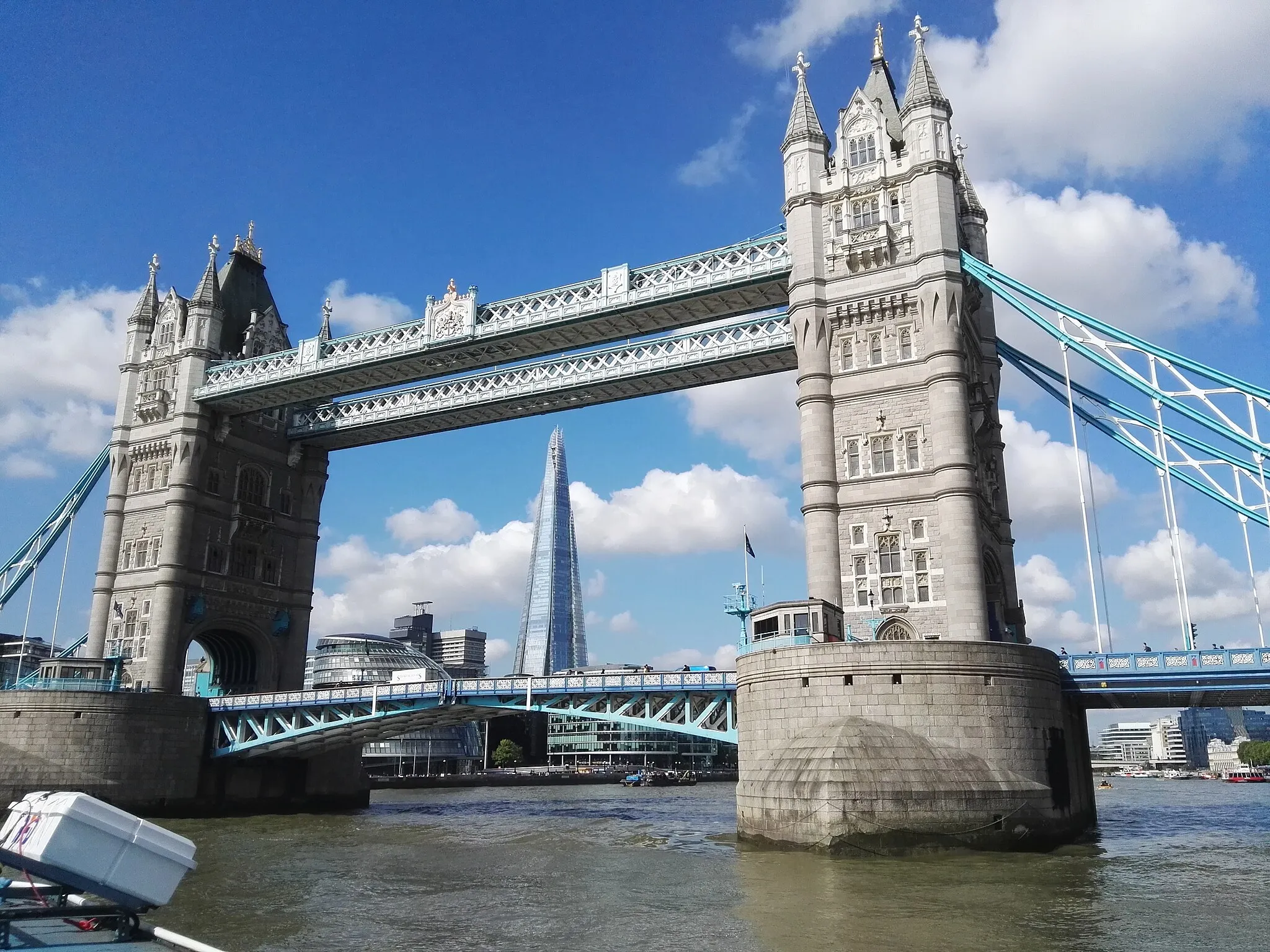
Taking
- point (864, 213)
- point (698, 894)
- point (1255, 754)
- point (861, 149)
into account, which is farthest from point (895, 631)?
point (1255, 754)

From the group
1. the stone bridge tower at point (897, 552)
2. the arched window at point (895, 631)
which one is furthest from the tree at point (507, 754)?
the arched window at point (895, 631)

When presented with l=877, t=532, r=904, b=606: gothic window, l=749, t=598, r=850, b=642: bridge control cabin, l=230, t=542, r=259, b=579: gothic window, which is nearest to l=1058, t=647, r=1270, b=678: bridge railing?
l=877, t=532, r=904, b=606: gothic window

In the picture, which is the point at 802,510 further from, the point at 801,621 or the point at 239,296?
the point at 239,296

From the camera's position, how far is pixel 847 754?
107 feet

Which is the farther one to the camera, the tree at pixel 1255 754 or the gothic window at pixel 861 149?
the tree at pixel 1255 754

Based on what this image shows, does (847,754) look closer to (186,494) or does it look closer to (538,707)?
(538,707)

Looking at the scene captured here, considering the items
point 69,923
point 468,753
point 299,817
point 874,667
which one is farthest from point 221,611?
point 468,753

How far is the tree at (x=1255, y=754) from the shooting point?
152750mm

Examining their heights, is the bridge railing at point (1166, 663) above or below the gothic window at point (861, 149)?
below

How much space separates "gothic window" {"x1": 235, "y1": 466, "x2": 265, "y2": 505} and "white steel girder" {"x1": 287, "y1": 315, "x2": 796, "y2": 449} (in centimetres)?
349

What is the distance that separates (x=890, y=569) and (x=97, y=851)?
106 ft

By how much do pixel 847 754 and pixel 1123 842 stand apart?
13.0m

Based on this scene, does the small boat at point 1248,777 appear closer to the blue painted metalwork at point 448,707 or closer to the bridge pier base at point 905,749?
the blue painted metalwork at point 448,707

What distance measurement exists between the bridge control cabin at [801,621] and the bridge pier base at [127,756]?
34584 millimetres
